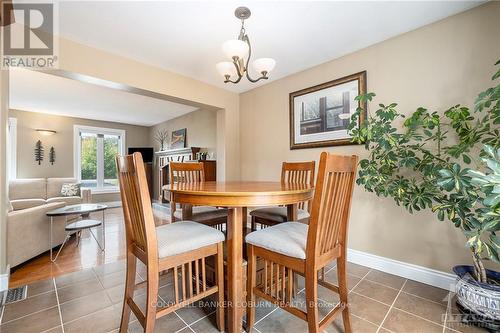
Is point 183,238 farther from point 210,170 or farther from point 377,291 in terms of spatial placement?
point 210,170

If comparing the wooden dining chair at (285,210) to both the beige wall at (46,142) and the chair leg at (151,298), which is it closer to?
the chair leg at (151,298)

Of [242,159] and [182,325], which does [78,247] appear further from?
[242,159]

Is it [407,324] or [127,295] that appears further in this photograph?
[407,324]

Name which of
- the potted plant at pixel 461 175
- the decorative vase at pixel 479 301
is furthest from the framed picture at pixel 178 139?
the decorative vase at pixel 479 301

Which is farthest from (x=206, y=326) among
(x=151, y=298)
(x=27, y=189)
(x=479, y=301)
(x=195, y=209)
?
(x=27, y=189)

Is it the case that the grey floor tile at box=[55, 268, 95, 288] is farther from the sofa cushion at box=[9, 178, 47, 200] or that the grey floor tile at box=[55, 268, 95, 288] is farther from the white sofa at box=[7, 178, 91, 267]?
the sofa cushion at box=[9, 178, 47, 200]

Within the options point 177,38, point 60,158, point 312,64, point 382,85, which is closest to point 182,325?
point 177,38

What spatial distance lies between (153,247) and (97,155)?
6201 mm

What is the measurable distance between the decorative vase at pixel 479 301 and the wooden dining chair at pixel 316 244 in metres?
0.87

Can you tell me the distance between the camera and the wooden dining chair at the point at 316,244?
3.68 feet

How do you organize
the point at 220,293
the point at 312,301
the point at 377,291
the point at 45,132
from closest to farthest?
1. the point at 312,301
2. the point at 220,293
3. the point at 377,291
4. the point at 45,132

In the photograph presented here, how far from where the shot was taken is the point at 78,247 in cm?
301

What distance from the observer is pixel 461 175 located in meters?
1.37

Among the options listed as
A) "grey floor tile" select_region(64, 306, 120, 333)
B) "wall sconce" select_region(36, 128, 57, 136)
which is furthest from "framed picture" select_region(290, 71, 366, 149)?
"wall sconce" select_region(36, 128, 57, 136)
